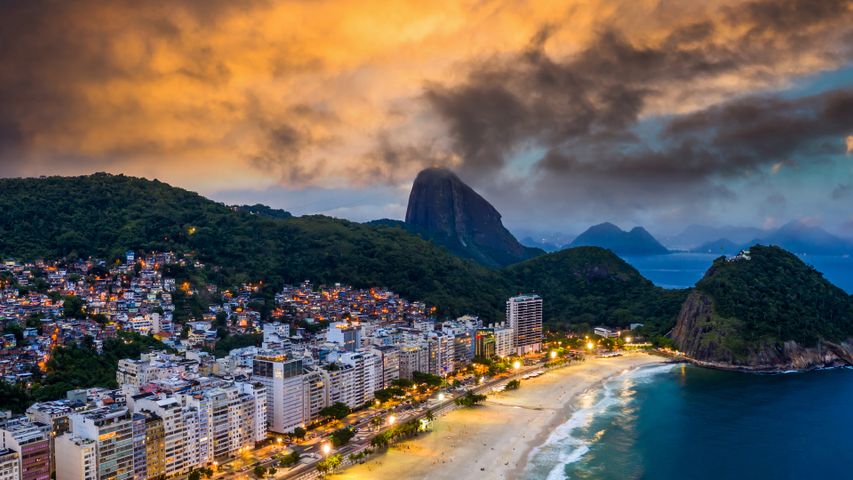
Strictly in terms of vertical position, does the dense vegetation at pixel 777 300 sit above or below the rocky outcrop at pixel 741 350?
above

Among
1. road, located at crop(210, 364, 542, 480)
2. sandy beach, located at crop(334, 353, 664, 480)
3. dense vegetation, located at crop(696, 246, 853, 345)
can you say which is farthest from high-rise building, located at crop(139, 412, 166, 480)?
dense vegetation, located at crop(696, 246, 853, 345)

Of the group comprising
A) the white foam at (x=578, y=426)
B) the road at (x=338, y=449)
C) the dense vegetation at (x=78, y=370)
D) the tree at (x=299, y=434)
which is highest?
the dense vegetation at (x=78, y=370)

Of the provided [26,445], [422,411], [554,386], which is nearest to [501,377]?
[554,386]

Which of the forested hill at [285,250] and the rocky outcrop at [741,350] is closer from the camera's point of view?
the rocky outcrop at [741,350]

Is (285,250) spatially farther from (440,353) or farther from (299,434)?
(299,434)

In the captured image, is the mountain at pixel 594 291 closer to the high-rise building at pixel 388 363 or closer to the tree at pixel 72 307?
the high-rise building at pixel 388 363

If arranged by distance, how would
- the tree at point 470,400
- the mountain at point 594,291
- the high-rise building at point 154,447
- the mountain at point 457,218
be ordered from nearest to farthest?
the high-rise building at point 154,447 → the tree at point 470,400 → the mountain at point 594,291 → the mountain at point 457,218

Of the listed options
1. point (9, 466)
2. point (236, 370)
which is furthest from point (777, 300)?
point (9, 466)

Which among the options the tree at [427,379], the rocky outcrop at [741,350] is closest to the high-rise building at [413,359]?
the tree at [427,379]
